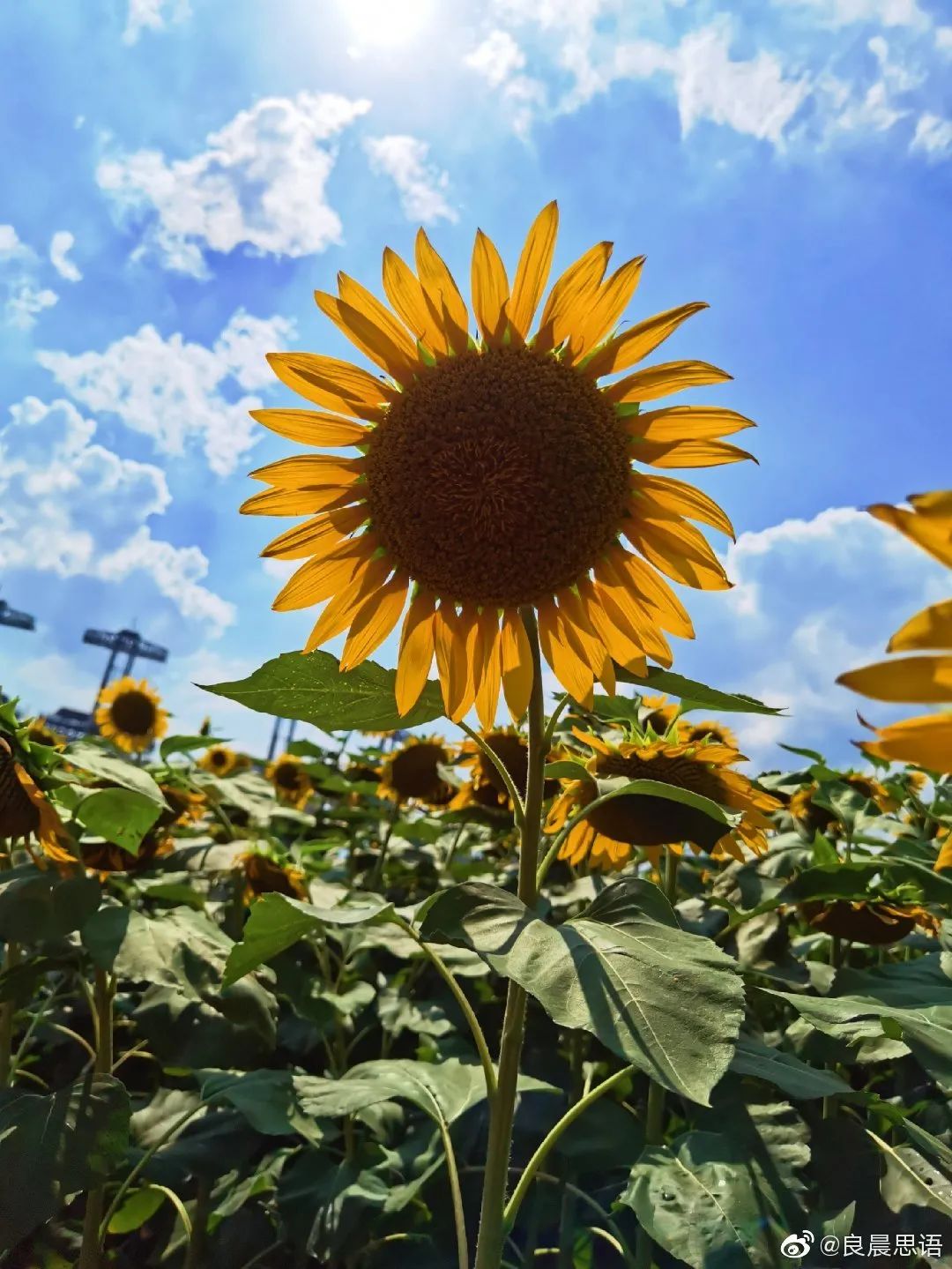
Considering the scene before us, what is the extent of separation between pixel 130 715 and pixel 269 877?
3288 millimetres

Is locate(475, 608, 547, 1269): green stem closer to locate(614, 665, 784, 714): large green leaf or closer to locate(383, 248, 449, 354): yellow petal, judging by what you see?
locate(614, 665, 784, 714): large green leaf

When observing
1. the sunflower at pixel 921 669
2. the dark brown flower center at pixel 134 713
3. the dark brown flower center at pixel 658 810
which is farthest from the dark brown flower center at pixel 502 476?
the dark brown flower center at pixel 134 713

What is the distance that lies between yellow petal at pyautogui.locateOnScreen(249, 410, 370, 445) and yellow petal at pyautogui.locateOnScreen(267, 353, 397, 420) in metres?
0.04

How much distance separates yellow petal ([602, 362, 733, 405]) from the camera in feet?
→ 4.92

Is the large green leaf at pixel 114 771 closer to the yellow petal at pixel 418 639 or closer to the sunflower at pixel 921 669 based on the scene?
the yellow petal at pixel 418 639

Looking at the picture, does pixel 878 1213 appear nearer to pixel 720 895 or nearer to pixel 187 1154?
pixel 720 895

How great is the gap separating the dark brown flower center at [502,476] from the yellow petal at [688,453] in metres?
0.04

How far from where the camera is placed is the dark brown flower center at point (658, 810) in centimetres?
156

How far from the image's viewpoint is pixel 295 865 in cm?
285

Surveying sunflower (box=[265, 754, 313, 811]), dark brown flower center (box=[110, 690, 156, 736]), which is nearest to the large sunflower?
sunflower (box=[265, 754, 313, 811])

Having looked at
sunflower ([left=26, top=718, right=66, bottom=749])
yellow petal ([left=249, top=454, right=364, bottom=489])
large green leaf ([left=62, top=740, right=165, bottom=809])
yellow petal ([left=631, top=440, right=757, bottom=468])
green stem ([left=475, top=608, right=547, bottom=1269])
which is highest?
yellow petal ([left=631, top=440, right=757, bottom=468])

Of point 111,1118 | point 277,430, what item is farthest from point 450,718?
point 111,1118

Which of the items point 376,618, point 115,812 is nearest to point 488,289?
point 376,618

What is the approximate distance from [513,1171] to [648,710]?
1.27 meters
